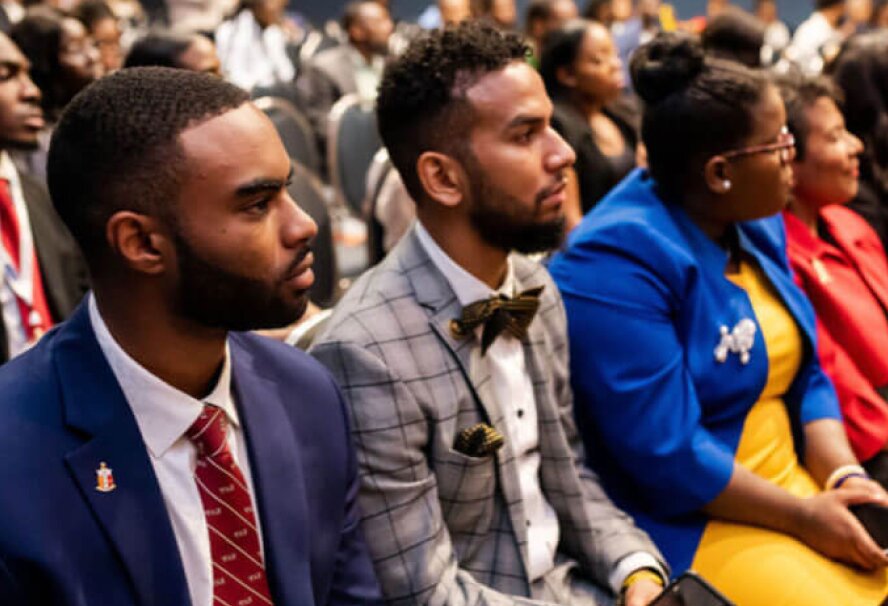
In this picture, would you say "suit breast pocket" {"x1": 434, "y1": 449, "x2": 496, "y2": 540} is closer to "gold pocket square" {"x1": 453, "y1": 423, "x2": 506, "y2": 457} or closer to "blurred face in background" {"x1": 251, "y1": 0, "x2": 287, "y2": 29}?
"gold pocket square" {"x1": 453, "y1": 423, "x2": 506, "y2": 457}

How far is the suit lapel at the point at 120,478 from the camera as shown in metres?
1.02

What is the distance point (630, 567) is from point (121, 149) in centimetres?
94

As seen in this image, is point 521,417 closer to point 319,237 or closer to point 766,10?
point 319,237

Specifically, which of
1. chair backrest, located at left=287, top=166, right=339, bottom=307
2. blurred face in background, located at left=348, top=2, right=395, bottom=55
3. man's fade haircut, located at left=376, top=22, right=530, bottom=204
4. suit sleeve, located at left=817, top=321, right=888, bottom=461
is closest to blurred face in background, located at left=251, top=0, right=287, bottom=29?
blurred face in background, located at left=348, top=2, right=395, bottom=55

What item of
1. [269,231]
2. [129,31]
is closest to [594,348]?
[269,231]

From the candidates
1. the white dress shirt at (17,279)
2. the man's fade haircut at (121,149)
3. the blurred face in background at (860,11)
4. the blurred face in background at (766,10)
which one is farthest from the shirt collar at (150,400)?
the blurred face in background at (766,10)

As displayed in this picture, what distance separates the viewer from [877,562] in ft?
5.24

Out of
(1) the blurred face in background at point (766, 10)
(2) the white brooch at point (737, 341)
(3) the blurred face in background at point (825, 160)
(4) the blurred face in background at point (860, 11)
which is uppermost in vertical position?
(3) the blurred face in background at point (825, 160)

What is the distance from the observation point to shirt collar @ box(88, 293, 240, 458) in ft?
3.57

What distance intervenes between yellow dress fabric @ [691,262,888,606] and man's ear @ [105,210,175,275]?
1013 millimetres

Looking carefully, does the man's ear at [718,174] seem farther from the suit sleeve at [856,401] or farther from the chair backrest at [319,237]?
the chair backrest at [319,237]

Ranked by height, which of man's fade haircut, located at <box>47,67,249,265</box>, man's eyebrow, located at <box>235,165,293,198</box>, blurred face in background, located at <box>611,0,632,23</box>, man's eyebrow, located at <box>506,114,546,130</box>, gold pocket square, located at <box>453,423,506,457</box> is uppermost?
man's fade haircut, located at <box>47,67,249,265</box>

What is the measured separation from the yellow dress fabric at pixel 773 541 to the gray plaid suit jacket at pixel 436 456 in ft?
0.52

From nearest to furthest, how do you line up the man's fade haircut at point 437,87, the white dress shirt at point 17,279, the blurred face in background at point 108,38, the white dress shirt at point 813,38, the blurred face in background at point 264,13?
the man's fade haircut at point 437,87
the white dress shirt at point 17,279
the blurred face in background at point 108,38
the blurred face in background at point 264,13
the white dress shirt at point 813,38
